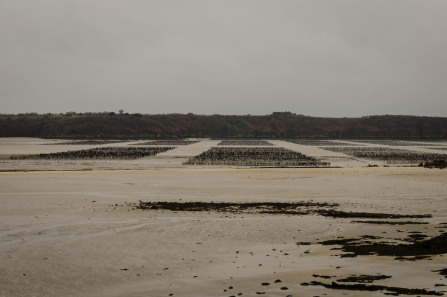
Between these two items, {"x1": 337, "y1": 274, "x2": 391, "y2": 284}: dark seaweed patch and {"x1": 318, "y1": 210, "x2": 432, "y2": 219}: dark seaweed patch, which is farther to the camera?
{"x1": 318, "y1": 210, "x2": 432, "y2": 219}: dark seaweed patch

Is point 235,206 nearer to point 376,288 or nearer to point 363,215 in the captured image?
point 363,215

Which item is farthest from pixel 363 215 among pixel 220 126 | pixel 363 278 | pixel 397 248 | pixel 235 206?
pixel 220 126

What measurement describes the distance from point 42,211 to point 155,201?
378 centimetres

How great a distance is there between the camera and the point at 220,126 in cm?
15588

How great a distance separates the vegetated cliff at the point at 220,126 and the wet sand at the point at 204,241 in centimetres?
11220

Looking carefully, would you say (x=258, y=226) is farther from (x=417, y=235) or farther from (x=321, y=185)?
(x=321, y=185)

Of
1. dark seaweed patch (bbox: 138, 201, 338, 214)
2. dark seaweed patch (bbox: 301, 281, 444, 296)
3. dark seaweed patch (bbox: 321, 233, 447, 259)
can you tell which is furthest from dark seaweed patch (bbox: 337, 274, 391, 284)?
dark seaweed patch (bbox: 138, 201, 338, 214)

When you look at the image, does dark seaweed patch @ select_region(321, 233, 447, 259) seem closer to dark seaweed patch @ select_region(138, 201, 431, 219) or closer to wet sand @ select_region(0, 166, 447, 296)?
wet sand @ select_region(0, 166, 447, 296)

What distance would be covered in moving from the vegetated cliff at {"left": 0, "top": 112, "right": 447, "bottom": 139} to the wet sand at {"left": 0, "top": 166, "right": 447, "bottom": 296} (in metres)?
112

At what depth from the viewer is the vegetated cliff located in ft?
454

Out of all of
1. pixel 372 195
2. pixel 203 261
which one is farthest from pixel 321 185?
pixel 203 261

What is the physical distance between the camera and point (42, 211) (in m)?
15.3

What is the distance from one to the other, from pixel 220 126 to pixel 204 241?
14496cm

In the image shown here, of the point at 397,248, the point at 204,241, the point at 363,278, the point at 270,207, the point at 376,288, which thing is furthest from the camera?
the point at 270,207
